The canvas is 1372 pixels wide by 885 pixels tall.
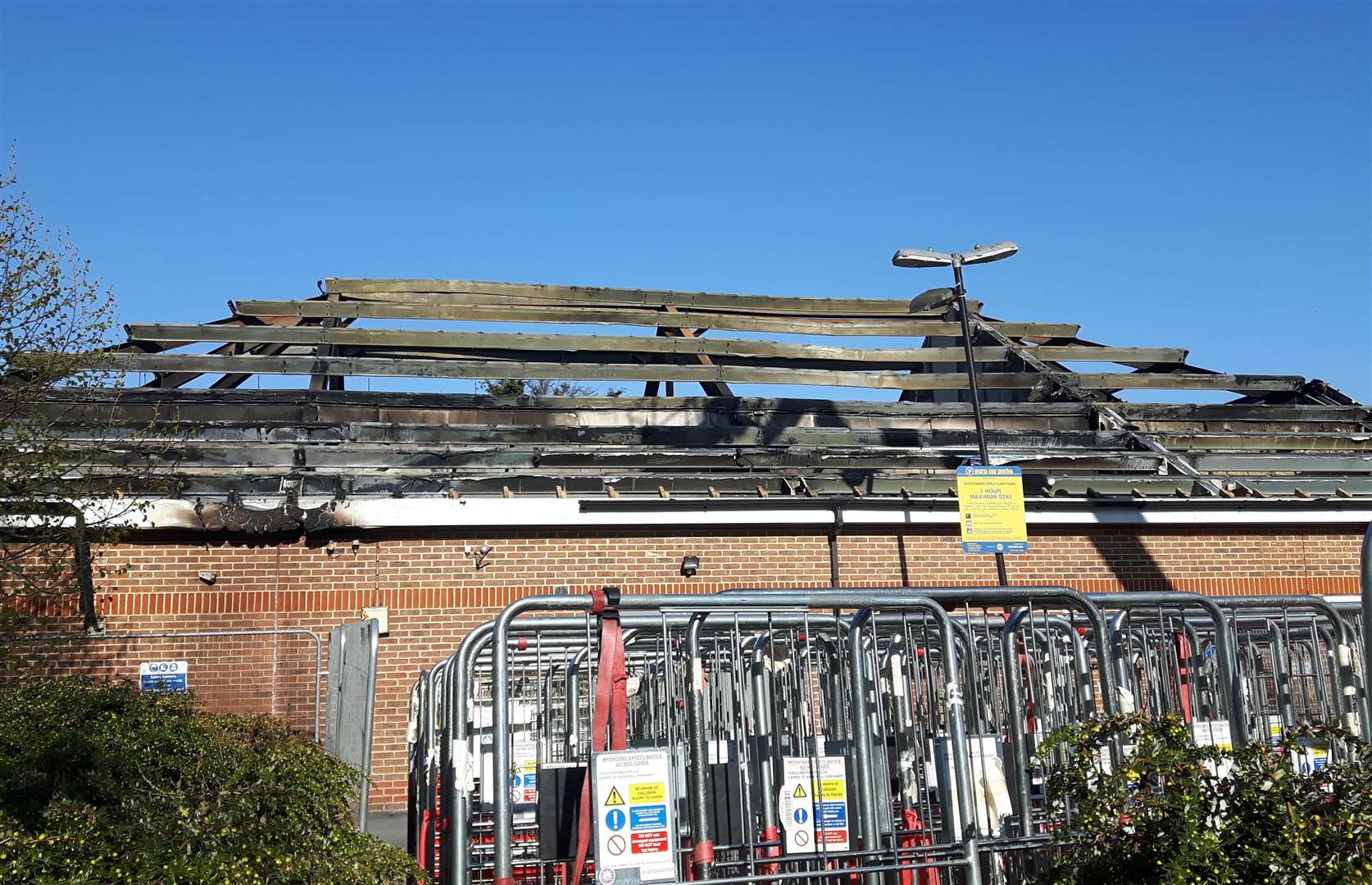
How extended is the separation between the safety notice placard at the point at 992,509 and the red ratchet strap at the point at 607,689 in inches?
351

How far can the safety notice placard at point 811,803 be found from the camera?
6805mm

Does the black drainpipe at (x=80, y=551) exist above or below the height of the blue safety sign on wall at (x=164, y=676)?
above

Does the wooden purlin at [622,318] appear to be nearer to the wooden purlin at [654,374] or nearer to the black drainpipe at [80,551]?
the wooden purlin at [654,374]

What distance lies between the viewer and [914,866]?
19.6 ft

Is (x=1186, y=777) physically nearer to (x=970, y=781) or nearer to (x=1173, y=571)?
(x=970, y=781)

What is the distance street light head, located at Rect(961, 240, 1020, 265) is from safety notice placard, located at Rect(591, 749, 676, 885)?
436 inches

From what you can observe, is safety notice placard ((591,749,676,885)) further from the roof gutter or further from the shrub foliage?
the roof gutter

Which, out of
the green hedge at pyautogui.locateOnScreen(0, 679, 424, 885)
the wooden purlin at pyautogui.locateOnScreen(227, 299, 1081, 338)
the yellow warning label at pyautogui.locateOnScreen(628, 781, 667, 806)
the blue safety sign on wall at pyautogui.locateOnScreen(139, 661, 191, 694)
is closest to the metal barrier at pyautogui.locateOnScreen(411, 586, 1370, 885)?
the yellow warning label at pyautogui.locateOnScreen(628, 781, 667, 806)

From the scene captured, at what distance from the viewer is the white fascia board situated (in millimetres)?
14281

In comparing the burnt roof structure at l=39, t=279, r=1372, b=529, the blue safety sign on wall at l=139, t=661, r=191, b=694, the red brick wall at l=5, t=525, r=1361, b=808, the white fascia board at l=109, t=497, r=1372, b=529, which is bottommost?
the blue safety sign on wall at l=139, t=661, r=191, b=694

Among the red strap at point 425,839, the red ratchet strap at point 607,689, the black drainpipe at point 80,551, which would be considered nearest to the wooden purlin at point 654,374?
the black drainpipe at point 80,551

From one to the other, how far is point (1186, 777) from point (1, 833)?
4540mm

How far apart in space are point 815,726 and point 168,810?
3.95 m

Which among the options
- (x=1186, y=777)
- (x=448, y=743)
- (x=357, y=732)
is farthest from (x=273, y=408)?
(x=1186, y=777)
